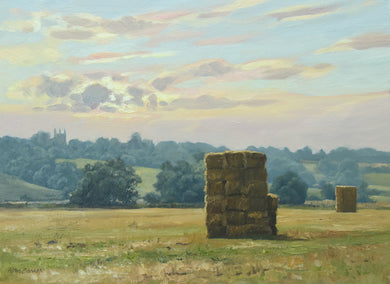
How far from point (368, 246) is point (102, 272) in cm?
926

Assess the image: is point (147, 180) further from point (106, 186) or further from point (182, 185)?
point (106, 186)

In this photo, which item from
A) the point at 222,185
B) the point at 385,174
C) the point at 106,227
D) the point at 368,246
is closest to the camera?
the point at 368,246

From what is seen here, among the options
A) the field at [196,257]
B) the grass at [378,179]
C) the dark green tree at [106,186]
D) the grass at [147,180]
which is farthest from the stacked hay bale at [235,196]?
the grass at [378,179]

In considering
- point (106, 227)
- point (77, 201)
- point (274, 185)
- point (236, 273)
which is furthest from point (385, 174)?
point (236, 273)

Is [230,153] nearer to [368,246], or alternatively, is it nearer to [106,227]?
[368,246]

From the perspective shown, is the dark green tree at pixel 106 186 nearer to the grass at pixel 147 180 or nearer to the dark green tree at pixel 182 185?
the dark green tree at pixel 182 185

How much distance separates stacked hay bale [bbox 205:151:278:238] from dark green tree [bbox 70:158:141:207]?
46.8m

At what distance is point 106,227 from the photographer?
99.7ft

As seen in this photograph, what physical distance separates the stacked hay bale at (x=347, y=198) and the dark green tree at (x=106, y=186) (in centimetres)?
3224

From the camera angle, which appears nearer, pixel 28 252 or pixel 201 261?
pixel 201 261

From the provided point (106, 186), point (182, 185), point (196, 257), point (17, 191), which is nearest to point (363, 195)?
point (182, 185)

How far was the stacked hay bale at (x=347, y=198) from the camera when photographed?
4172 cm

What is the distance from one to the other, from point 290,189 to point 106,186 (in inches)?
1224

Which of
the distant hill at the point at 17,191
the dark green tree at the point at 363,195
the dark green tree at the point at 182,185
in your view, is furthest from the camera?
the distant hill at the point at 17,191
